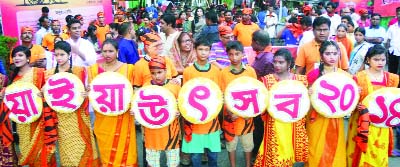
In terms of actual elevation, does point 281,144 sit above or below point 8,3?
below

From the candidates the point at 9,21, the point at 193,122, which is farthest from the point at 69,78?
the point at 9,21

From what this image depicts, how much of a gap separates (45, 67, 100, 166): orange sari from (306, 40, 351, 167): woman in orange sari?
6.76 feet

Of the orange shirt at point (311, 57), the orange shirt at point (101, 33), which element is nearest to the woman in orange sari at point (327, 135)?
the orange shirt at point (311, 57)

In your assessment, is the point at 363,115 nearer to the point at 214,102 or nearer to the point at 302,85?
the point at 302,85

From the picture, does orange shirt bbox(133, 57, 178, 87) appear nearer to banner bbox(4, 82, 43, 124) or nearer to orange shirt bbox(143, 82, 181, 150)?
orange shirt bbox(143, 82, 181, 150)

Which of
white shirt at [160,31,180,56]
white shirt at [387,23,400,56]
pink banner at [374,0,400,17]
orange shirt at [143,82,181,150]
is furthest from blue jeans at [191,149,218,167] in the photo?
pink banner at [374,0,400,17]

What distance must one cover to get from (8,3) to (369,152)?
8.16 m

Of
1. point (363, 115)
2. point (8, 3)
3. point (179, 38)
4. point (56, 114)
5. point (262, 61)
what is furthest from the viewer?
point (8, 3)

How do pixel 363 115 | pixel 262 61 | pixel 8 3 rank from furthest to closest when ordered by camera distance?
pixel 8 3 < pixel 262 61 < pixel 363 115

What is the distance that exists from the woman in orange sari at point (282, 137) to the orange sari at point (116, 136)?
120 cm

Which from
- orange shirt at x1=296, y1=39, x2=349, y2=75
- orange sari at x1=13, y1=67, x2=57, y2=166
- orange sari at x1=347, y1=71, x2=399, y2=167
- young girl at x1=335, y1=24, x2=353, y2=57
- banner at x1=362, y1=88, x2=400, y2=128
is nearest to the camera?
banner at x1=362, y1=88, x2=400, y2=128

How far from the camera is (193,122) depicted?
3938 millimetres

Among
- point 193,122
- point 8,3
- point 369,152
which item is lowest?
point 369,152

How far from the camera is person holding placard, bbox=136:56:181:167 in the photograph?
4012mm
